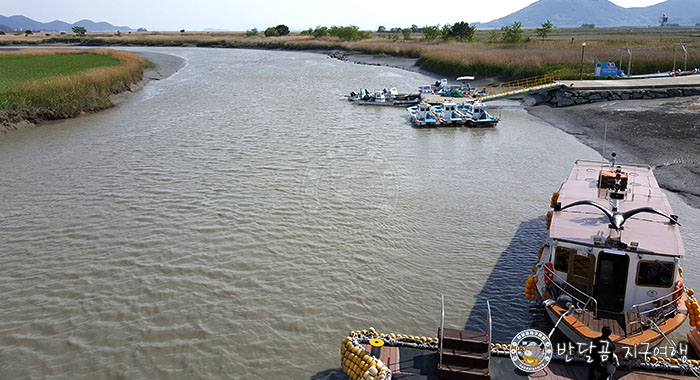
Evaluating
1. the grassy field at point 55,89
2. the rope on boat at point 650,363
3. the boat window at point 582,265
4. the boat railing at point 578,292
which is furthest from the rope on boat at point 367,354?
the grassy field at point 55,89

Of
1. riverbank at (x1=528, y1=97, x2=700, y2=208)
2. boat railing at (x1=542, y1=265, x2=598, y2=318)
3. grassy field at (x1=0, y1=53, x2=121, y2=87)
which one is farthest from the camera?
grassy field at (x1=0, y1=53, x2=121, y2=87)

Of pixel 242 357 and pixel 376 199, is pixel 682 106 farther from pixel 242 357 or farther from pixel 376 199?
pixel 242 357

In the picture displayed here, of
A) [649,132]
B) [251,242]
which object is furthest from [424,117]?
[251,242]

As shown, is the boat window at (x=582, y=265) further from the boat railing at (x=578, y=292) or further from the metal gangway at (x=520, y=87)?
the metal gangway at (x=520, y=87)

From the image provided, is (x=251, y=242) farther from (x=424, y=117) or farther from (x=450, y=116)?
(x=450, y=116)

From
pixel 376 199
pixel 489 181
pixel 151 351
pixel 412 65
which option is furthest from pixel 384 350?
pixel 412 65

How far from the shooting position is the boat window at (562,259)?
12.7 m

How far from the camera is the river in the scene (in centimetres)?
1338

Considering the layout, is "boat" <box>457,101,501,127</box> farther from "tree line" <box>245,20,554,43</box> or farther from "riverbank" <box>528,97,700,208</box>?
"tree line" <box>245,20,554,43</box>

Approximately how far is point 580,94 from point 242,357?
46.5 m

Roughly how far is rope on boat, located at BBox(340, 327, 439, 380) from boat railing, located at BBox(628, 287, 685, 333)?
5200 mm

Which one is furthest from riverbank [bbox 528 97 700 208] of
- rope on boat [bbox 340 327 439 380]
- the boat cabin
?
rope on boat [bbox 340 327 439 380]

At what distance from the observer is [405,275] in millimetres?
16781

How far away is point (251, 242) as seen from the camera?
1894cm
